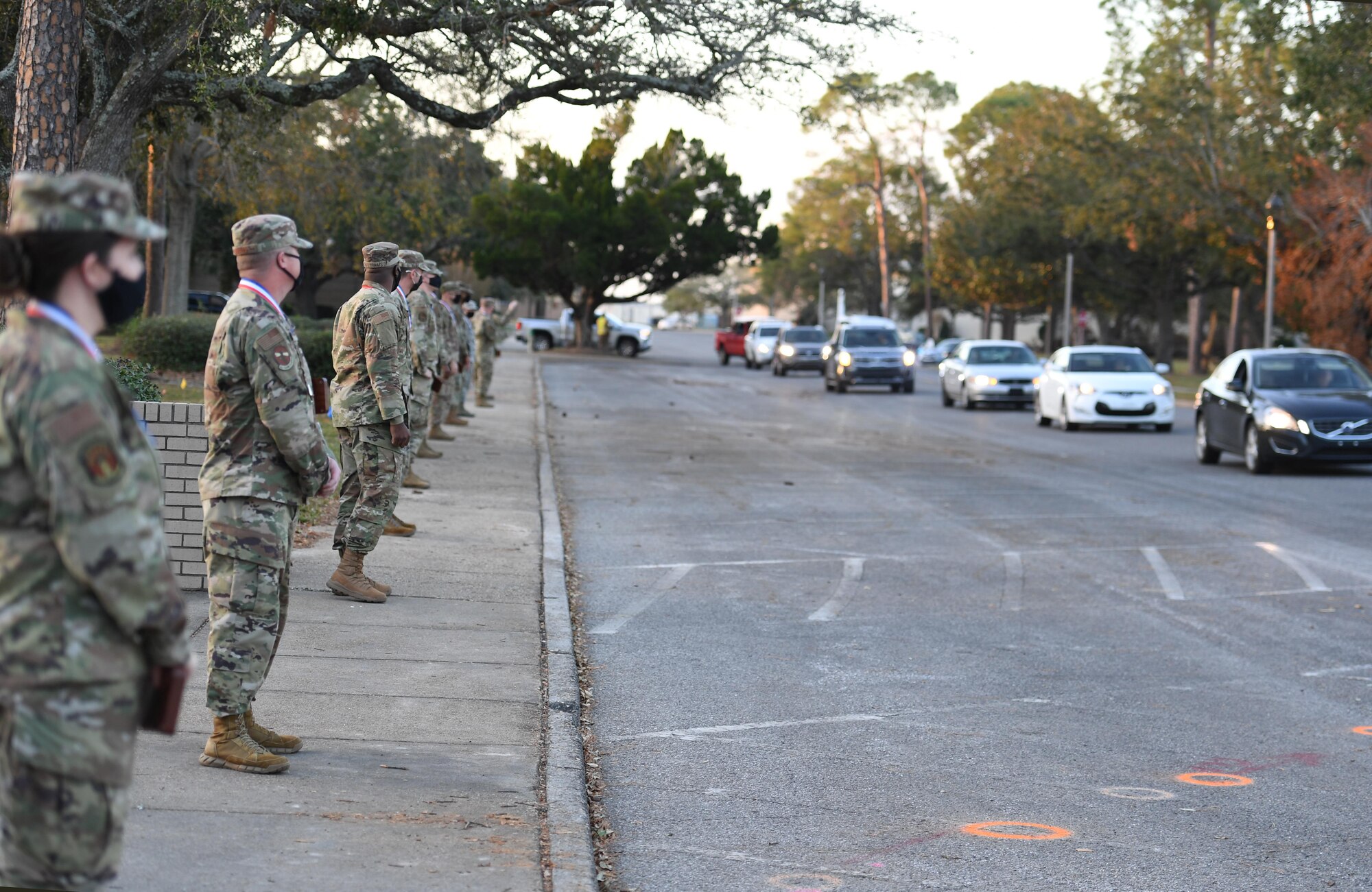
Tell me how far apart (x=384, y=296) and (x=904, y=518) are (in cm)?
649

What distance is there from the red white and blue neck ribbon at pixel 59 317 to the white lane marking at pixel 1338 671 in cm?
675

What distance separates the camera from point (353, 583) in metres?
Result: 9.19

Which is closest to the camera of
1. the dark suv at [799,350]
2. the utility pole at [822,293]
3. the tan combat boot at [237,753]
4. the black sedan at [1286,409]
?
the tan combat boot at [237,753]

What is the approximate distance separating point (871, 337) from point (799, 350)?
8.58m

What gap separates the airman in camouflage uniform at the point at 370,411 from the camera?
9.16 meters

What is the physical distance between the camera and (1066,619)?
9.65 metres

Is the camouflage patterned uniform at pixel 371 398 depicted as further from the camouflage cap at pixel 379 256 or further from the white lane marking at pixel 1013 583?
the white lane marking at pixel 1013 583

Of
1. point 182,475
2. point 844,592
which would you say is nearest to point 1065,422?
point 844,592

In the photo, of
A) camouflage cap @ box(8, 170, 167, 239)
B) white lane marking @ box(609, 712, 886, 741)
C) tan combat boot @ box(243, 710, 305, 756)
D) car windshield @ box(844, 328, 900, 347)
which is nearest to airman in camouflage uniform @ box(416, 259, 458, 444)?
white lane marking @ box(609, 712, 886, 741)

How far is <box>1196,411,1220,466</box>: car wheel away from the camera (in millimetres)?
20234

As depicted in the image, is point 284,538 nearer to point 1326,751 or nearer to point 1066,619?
point 1326,751

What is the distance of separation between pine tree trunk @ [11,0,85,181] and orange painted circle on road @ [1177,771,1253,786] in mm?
9417

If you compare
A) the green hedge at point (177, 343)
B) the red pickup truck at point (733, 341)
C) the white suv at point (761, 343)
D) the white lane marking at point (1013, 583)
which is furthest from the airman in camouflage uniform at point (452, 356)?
the red pickup truck at point (733, 341)

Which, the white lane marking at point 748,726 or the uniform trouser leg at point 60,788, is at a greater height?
the uniform trouser leg at point 60,788
